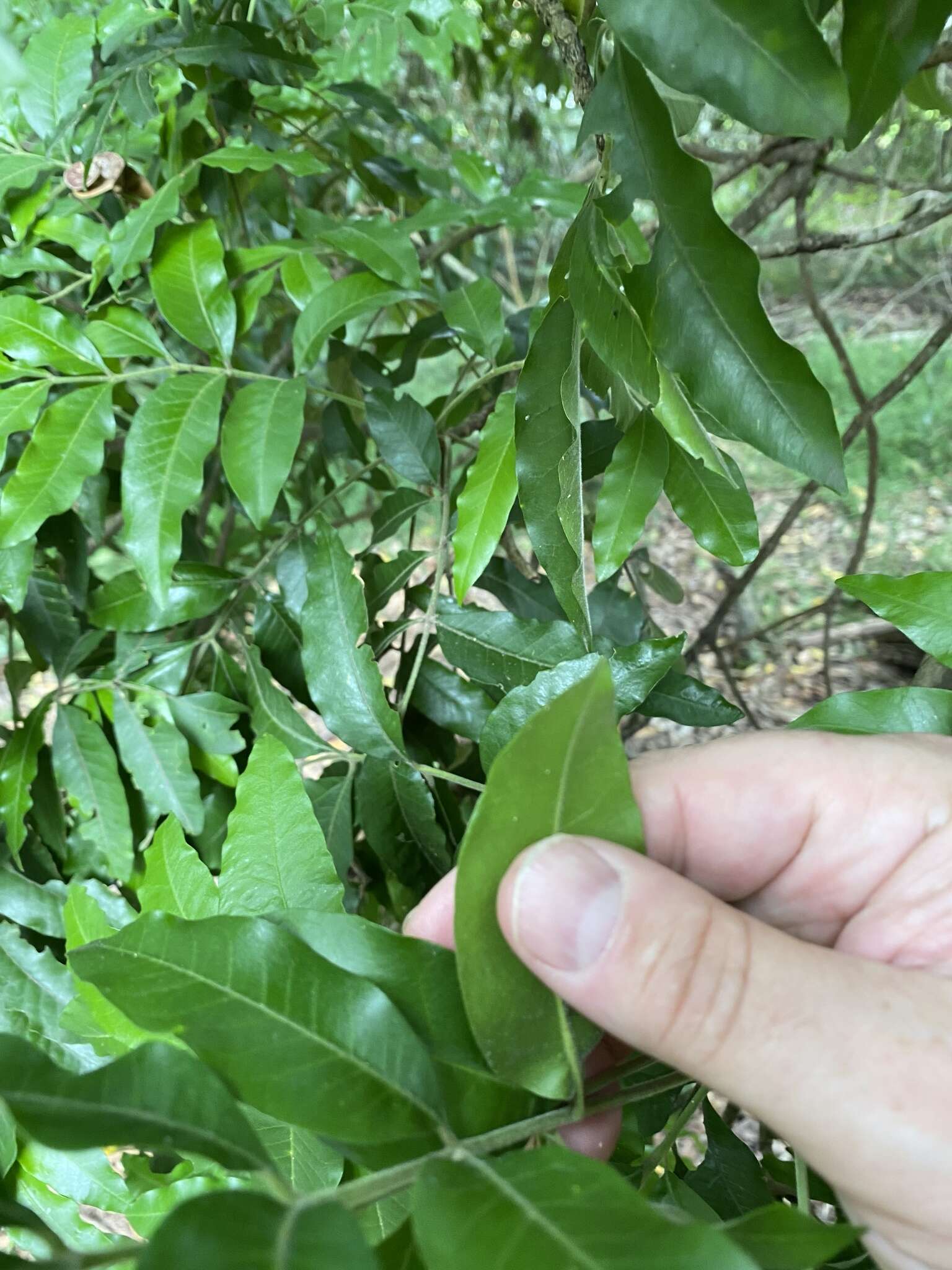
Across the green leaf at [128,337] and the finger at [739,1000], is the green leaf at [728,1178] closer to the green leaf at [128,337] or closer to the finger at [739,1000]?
the finger at [739,1000]

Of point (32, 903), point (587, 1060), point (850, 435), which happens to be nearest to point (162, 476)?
point (32, 903)

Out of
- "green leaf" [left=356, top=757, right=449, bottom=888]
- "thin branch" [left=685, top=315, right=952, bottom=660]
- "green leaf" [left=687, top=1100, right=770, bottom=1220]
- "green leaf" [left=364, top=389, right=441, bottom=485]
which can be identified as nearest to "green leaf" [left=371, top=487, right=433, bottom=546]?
"green leaf" [left=364, top=389, right=441, bottom=485]

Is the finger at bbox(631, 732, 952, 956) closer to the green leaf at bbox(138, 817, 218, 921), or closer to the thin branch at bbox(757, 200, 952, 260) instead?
the green leaf at bbox(138, 817, 218, 921)

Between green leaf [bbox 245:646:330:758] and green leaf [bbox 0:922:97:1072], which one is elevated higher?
green leaf [bbox 245:646:330:758]

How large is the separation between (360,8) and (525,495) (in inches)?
26.7

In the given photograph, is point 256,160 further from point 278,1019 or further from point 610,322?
point 278,1019

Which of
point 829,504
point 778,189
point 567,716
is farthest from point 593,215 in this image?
point 829,504

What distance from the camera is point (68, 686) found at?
82 cm

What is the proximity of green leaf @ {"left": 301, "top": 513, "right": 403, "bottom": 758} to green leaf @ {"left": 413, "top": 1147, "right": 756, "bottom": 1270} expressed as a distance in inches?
13.7

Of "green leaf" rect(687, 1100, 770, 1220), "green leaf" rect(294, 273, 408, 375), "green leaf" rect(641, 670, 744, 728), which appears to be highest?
"green leaf" rect(294, 273, 408, 375)

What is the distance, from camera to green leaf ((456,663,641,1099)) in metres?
0.32

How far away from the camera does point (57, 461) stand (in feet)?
2.26

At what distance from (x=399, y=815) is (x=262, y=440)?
12.6 inches

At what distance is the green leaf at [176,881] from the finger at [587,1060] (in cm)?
12
